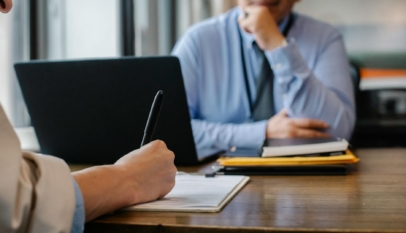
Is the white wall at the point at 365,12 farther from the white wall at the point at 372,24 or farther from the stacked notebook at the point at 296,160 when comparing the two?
the stacked notebook at the point at 296,160

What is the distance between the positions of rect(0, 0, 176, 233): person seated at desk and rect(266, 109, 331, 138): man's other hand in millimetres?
799

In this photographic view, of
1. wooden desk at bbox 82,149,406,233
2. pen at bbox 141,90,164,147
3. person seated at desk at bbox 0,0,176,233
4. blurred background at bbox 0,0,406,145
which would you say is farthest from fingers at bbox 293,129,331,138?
blurred background at bbox 0,0,406,145

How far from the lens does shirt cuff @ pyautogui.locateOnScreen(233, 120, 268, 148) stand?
1518 millimetres

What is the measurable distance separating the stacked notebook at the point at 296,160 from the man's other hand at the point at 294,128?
1.23 ft

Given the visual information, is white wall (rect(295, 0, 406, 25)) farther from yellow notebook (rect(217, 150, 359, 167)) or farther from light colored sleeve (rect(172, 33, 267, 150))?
yellow notebook (rect(217, 150, 359, 167))

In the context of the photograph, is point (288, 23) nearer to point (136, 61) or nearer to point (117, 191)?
point (136, 61)

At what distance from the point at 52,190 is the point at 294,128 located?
3.28 feet

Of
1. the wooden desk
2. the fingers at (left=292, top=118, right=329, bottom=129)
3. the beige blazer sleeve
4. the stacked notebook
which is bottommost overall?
the fingers at (left=292, top=118, right=329, bottom=129)

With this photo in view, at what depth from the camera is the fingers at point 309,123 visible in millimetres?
1467

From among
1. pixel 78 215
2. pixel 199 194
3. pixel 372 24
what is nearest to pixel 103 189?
pixel 78 215

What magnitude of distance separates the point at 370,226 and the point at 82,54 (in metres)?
1.89

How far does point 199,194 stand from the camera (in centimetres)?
77

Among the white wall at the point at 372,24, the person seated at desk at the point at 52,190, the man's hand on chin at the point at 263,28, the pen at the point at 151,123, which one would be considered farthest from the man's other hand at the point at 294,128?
the white wall at the point at 372,24

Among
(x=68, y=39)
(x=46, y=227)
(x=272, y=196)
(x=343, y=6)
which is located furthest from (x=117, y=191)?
(x=343, y=6)
